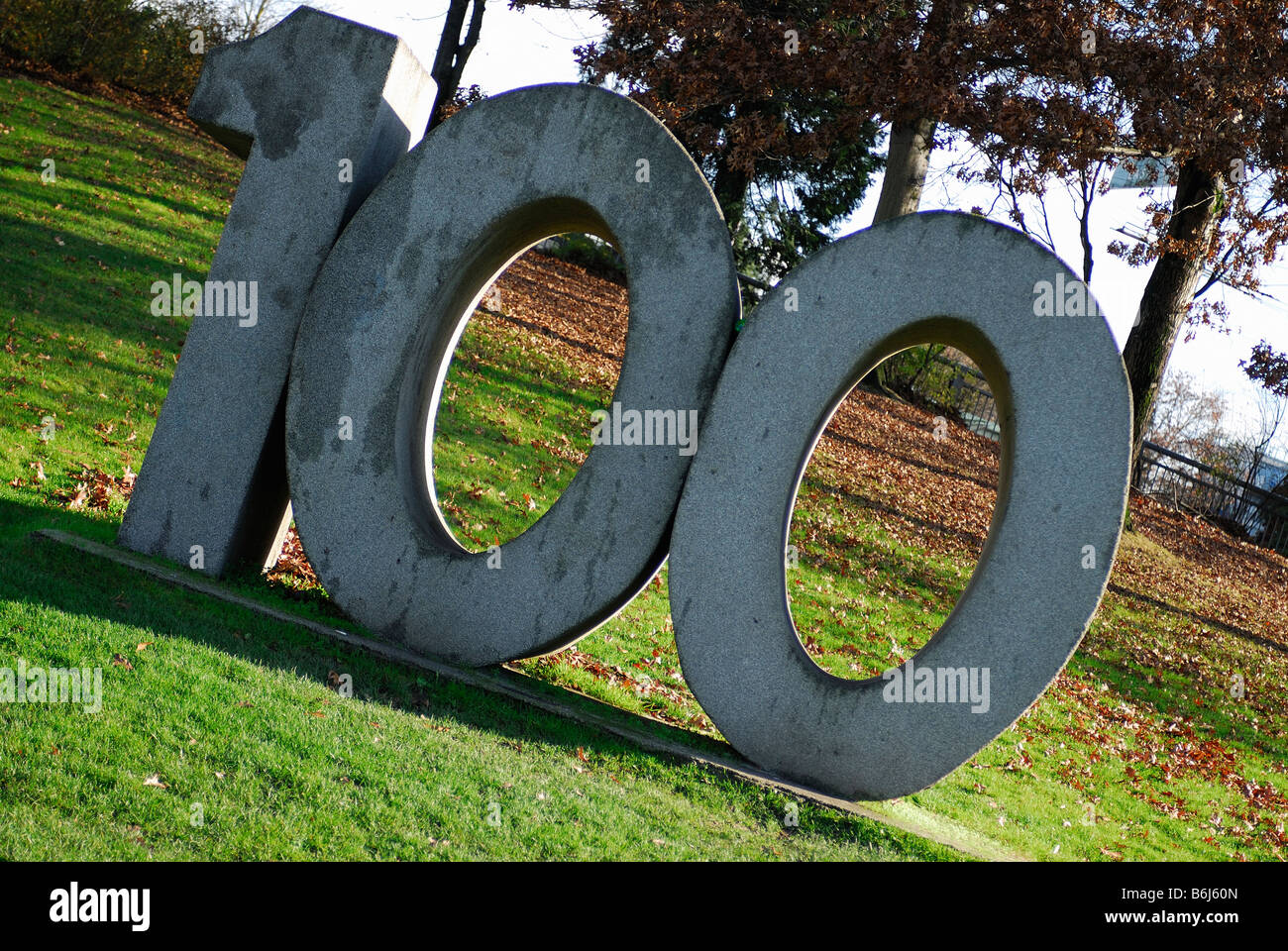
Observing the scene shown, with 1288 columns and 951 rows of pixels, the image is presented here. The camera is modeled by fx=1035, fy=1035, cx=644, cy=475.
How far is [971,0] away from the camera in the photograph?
13.6 m

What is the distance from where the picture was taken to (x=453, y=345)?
617 centimetres

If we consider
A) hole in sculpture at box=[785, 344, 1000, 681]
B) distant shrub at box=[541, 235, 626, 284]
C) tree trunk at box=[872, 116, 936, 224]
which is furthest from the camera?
distant shrub at box=[541, 235, 626, 284]

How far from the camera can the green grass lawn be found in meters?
3.71

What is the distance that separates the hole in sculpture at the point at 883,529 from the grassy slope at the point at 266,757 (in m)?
2.53

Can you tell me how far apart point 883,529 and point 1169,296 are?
651cm

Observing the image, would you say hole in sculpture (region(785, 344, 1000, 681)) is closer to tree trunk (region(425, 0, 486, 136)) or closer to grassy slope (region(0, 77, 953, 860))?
grassy slope (region(0, 77, 953, 860))

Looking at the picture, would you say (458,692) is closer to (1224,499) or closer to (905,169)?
(905,169)

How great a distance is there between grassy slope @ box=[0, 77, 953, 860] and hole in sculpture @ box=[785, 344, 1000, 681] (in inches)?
99.7

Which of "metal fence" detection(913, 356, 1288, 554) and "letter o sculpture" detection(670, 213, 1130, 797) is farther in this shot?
"metal fence" detection(913, 356, 1288, 554)

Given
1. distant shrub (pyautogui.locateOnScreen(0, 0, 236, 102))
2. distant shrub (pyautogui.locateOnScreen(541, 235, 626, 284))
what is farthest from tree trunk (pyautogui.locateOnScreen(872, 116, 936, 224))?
distant shrub (pyautogui.locateOnScreen(0, 0, 236, 102))

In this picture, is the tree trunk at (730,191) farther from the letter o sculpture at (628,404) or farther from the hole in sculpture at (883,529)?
the letter o sculpture at (628,404)

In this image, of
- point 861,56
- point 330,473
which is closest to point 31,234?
point 330,473
